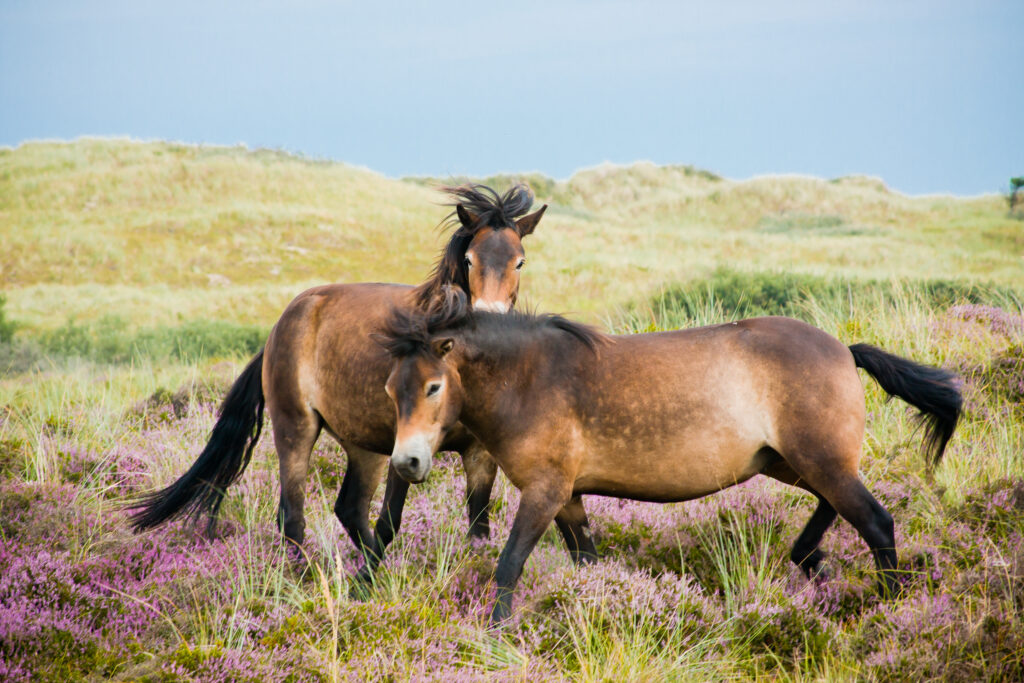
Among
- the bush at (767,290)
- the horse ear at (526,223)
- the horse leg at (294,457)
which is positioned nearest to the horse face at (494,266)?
the horse ear at (526,223)

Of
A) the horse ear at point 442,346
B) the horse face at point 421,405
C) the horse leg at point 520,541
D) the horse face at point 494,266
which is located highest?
the horse face at point 494,266

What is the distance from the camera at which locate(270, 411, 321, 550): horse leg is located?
555 centimetres

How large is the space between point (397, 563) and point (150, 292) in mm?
25353

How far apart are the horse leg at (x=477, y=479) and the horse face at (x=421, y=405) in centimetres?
99

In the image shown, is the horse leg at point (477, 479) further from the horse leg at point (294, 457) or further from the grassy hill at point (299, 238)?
the grassy hill at point (299, 238)

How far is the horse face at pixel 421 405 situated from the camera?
3.88m

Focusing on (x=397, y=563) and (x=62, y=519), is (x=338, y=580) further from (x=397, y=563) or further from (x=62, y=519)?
(x=62, y=519)

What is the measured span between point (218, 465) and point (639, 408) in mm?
3304

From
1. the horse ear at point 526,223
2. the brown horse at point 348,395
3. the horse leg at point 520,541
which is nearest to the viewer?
the horse leg at point 520,541

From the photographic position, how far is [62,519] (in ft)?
18.8

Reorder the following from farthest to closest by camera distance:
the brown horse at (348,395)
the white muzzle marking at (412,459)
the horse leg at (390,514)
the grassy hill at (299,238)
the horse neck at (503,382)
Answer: the grassy hill at (299,238)
the horse leg at (390,514)
the brown horse at (348,395)
the horse neck at (503,382)
the white muzzle marking at (412,459)

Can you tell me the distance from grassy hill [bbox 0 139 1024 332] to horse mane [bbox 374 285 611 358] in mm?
12988

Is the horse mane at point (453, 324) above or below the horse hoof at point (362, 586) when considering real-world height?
above

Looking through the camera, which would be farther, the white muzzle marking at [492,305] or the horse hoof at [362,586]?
the white muzzle marking at [492,305]
